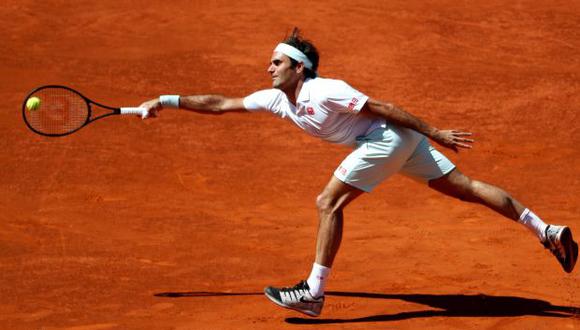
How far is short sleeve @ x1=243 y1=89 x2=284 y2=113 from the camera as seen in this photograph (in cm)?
755

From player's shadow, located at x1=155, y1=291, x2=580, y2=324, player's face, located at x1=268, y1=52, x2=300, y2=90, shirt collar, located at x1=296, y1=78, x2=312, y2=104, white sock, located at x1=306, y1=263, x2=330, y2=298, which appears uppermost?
player's face, located at x1=268, y1=52, x2=300, y2=90

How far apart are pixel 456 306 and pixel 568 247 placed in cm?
87

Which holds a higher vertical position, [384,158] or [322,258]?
[384,158]

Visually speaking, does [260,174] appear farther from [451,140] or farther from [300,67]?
[451,140]

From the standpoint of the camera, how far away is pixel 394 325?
7.18m

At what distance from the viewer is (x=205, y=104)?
779 cm

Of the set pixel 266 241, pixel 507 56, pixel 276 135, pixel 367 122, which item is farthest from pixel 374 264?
pixel 507 56

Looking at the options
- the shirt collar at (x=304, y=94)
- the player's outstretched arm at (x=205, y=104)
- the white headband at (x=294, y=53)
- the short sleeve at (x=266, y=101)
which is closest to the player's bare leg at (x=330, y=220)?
the shirt collar at (x=304, y=94)

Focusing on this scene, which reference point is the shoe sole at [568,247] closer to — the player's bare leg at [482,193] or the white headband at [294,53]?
the player's bare leg at [482,193]

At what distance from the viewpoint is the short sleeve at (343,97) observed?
23.2ft

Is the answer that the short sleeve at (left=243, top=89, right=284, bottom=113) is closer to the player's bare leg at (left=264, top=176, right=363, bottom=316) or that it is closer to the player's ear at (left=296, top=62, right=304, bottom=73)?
the player's ear at (left=296, top=62, right=304, bottom=73)

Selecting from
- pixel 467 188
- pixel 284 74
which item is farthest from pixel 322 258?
pixel 284 74

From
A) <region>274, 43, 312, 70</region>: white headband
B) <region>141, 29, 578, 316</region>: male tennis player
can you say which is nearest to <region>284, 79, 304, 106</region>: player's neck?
<region>141, 29, 578, 316</region>: male tennis player

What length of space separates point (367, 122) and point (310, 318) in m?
1.38
